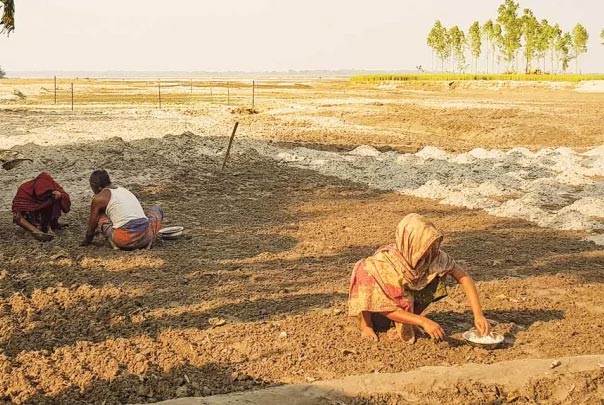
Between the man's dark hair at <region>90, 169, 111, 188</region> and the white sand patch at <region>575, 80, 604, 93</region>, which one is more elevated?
the white sand patch at <region>575, 80, 604, 93</region>

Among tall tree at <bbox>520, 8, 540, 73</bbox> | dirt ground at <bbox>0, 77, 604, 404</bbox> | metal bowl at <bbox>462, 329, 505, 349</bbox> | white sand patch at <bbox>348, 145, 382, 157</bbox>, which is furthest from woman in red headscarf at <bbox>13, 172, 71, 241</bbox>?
tall tree at <bbox>520, 8, 540, 73</bbox>

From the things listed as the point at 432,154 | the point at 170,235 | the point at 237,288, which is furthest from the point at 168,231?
the point at 432,154

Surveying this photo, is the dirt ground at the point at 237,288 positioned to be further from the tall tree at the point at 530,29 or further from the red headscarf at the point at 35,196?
the tall tree at the point at 530,29

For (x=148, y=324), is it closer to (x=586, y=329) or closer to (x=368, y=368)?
(x=368, y=368)

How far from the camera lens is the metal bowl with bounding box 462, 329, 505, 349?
4.23m

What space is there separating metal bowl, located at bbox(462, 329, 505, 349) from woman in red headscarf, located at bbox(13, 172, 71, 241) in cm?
490

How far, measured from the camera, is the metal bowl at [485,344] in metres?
4.23

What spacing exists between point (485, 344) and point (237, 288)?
2271mm

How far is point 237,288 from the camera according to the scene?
228 inches

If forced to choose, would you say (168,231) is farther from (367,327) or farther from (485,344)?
(485,344)

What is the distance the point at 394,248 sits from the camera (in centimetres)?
445

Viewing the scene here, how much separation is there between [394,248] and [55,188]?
181 inches

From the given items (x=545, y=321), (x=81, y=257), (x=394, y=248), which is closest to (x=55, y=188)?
(x=81, y=257)

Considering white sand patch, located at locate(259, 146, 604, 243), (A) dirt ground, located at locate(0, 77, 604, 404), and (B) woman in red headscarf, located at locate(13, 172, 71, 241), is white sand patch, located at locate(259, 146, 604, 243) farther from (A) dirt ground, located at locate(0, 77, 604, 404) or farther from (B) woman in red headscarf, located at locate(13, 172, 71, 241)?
(B) woman in red headscarf, located at locate(13, 172, 71, 241)
